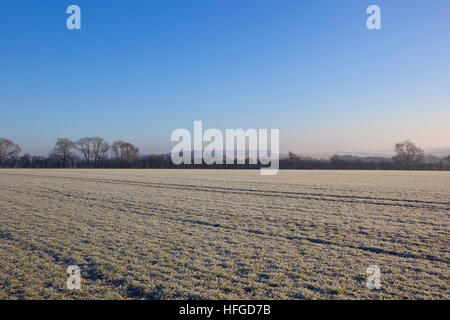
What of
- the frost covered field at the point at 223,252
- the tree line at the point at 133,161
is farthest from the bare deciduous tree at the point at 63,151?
the frost covered field at the point at 223,252

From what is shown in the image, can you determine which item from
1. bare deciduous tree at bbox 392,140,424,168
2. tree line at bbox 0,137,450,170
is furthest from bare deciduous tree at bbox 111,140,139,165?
bare deciduous tree at bbox 392,140,424,168

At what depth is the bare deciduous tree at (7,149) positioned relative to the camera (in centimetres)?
12823

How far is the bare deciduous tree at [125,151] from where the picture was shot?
133375mm

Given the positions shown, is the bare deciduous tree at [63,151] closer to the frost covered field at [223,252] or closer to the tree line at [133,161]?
the tree line at [133,161]

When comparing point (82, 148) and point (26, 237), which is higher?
point (82, 148)

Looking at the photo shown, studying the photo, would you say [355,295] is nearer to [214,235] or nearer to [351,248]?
[351,248]

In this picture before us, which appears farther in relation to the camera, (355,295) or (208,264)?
(208,264)

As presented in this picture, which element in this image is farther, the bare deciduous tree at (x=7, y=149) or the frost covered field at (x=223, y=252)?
the bare deciduous tree at (x=7, y=149)

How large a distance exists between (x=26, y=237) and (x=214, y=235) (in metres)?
6.95

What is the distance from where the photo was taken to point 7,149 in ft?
429

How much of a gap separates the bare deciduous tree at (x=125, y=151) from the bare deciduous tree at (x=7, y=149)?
4448cm

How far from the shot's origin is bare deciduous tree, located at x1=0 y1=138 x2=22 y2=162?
128225 mm

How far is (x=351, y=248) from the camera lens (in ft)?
29.8
